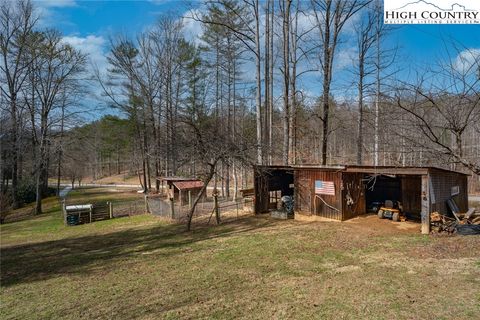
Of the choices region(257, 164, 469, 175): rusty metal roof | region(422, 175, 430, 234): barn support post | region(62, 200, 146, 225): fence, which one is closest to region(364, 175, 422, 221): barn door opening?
region(257, 164, 469, 175): rusty metal roof

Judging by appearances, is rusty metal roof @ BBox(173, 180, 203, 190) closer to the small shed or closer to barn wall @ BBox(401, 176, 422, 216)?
the small shed

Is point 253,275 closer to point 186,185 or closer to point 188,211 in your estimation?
point 188,211

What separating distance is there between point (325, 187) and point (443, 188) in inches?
182

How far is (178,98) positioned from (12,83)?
12.3m

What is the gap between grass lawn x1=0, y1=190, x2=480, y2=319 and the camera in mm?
5766

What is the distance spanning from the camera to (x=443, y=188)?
13352 mm

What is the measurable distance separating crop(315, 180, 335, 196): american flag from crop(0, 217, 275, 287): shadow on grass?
2.52m

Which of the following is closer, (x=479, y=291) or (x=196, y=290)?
(x=479, y=291)

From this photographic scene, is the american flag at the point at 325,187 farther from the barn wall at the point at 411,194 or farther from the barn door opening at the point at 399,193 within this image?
the barn wall at the point at 411,194

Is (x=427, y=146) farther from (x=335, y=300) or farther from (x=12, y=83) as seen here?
(x=12, y=83)

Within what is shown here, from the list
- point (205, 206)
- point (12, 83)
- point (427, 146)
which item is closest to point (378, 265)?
point (427, 146)

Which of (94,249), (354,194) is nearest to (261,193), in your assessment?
(354,194)

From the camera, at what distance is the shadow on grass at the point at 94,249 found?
9758mm

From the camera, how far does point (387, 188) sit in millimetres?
16719
